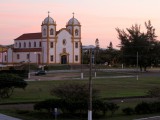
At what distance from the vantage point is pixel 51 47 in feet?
405

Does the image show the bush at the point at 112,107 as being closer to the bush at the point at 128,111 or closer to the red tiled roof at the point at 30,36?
the bush at the point at 128,111

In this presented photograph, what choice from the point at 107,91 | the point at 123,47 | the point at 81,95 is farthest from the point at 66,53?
the point at 81,95

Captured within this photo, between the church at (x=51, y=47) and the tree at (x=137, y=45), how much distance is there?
1525cm

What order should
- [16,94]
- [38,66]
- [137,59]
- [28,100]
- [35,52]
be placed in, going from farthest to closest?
[35,52]
[38,66]
[137,59]
[16,94]
[28,100]

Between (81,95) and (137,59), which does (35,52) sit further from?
(81,95)

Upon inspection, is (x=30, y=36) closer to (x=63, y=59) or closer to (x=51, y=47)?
(x=51, y=47)

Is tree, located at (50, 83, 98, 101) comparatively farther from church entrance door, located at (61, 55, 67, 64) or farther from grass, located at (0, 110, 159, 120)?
church entrance door, located at (61, 55, 67, 64)

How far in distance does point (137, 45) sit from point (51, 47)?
80.7 feet

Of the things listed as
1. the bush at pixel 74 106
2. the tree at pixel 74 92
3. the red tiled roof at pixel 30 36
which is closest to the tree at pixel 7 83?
the tree at pixel 74 92

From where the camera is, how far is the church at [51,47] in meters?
123

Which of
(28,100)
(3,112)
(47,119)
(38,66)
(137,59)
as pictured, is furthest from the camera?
(38,66)

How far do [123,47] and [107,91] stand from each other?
6071 centimetres

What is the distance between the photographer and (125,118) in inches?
1240

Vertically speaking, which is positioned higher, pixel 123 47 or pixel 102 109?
pixel 123 47
